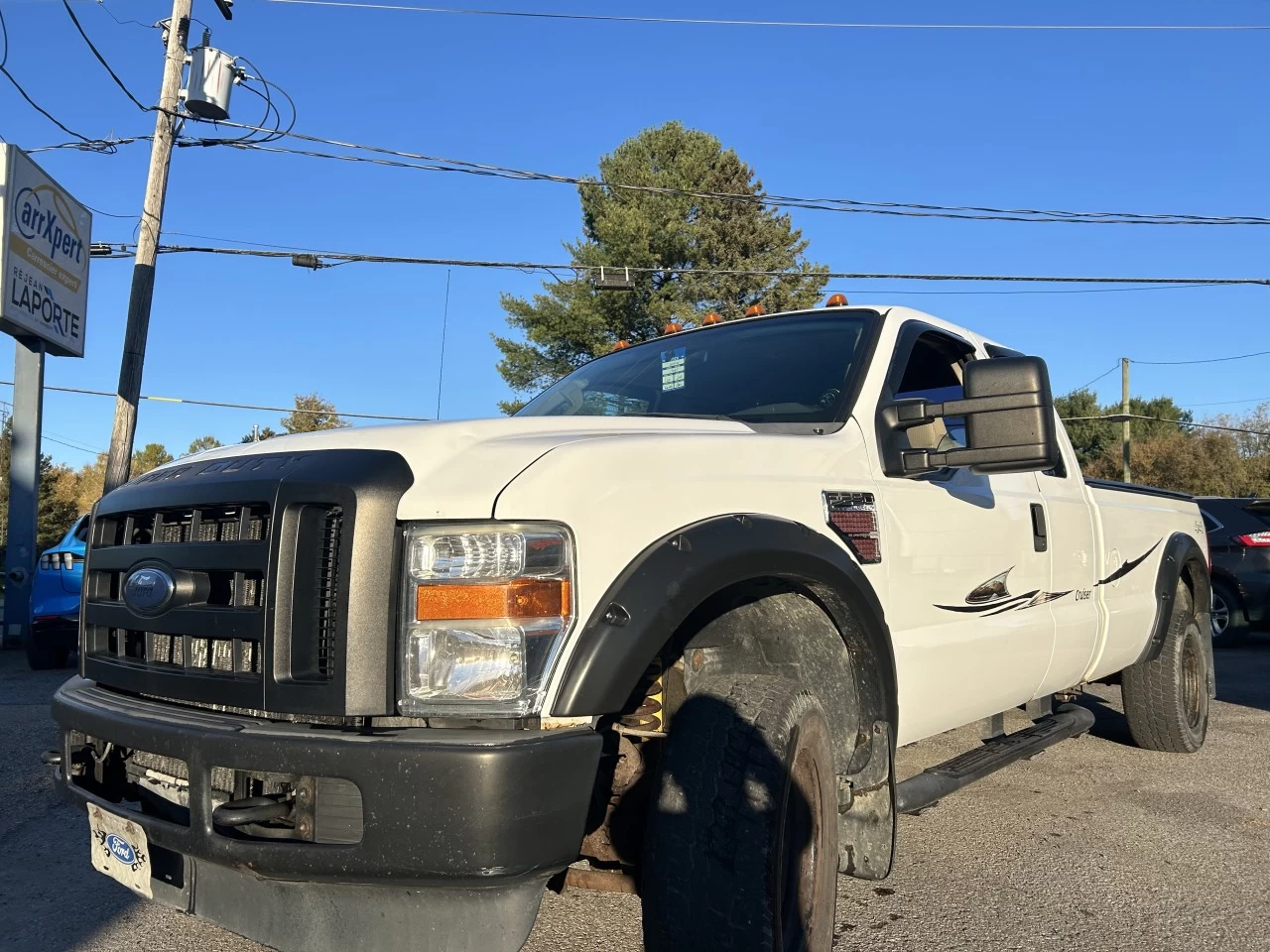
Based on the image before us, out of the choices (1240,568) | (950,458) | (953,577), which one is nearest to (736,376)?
(950,458)

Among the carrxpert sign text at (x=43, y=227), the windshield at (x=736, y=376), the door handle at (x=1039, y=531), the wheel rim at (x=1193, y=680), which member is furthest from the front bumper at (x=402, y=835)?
the carrxpert sign text at (x=43, y=227)

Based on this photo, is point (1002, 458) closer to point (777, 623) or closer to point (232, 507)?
A: point (777, 623)

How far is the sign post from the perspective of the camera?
34.3 feet

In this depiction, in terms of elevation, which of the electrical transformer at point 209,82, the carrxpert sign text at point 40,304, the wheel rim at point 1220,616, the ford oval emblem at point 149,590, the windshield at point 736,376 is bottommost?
the wheel rim at point 1220,616

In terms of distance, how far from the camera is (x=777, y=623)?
8.74 feet

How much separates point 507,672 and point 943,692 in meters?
1.85

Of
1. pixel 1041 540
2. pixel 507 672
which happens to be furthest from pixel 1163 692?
pixel 507 672

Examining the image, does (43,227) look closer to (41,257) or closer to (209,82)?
(41,257)

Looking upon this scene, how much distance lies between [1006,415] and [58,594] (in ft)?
27.5

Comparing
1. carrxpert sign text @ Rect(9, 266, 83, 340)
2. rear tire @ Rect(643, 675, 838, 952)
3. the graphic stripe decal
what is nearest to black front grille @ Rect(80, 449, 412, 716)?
rear tire @ Rect(643, 675, 838, 952)

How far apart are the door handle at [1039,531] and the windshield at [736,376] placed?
111 centimetres

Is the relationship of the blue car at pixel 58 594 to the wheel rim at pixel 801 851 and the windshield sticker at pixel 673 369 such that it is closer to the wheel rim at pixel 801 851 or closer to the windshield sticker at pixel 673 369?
the windshield sticker at pixel 673 369

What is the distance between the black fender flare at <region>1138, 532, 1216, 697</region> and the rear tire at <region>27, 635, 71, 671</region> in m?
8.83

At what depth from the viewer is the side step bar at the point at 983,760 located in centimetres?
312
